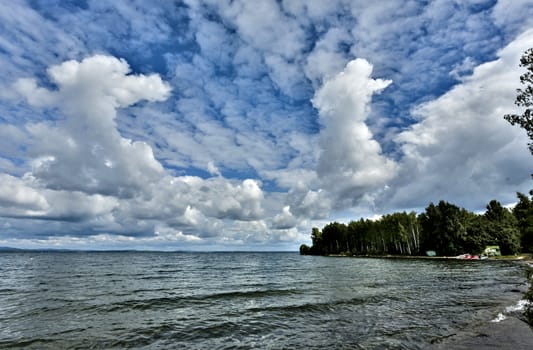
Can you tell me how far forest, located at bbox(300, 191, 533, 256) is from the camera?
11156 cm

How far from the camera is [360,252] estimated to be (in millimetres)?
178375

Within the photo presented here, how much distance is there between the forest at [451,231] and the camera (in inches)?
4392

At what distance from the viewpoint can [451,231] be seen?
11475 cm

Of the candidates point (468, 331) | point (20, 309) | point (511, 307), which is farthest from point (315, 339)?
point (20, 309)

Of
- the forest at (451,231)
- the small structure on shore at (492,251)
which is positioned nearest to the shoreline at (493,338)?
the forest at (451,231)

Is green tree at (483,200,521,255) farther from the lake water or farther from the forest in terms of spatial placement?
the lake water

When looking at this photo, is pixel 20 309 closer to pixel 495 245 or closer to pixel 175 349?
pixel 175 349

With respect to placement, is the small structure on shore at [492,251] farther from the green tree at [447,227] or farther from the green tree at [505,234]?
the green tree at [447,227]

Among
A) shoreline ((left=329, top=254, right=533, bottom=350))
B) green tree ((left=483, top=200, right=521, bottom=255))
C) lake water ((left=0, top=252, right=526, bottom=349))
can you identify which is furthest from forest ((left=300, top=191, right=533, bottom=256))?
shoreline ((left=329, top=254, right=533, bottom=350))

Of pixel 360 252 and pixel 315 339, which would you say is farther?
pixel 360 252

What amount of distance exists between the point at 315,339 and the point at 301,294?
53.3ft

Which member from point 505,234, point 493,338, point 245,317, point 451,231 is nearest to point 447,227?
point 451,231

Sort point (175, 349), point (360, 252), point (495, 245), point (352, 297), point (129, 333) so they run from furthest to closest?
point (360, 252) → point (495, 245) → point (352, 297) → point (129, 333) → point (175, 349)

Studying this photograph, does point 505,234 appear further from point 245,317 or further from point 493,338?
point 245,317
